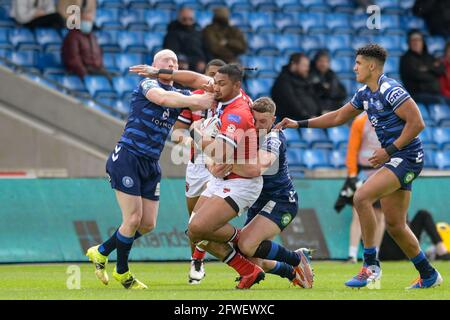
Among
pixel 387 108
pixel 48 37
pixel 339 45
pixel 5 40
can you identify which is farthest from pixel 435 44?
pixel 387 108

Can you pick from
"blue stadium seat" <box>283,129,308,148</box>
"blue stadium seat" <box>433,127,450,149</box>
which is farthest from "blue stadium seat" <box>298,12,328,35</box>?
"blue stadium seat" <box>433,127,450,149</box>

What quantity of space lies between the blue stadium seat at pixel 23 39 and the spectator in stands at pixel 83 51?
68 cm

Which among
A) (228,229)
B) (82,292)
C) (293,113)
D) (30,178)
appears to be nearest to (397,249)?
(293,113)

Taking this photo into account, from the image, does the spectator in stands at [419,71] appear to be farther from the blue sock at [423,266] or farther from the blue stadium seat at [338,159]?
the blue sock at [423,266]

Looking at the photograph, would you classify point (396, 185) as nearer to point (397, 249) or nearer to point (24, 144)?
point (397, 249)

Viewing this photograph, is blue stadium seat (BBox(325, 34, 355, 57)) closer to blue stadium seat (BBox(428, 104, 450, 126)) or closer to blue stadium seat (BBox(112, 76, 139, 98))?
blue stadium seat (BBox(428, 104, 450, 126))

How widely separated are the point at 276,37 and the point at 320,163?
3.51 meters

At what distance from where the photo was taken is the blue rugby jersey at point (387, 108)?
1140cm

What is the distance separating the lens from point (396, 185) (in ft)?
37.5

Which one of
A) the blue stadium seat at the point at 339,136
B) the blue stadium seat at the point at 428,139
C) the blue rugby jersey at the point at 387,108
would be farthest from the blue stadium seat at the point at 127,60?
the blue rugby jersey at the point at 387,108

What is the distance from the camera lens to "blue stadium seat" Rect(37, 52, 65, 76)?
2044 centimetres

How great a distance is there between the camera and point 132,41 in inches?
857

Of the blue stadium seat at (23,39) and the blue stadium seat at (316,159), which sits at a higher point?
the blue stadium seat at (23,39)

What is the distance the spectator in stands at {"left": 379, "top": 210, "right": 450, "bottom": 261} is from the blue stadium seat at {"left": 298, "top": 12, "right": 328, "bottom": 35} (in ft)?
23.0
